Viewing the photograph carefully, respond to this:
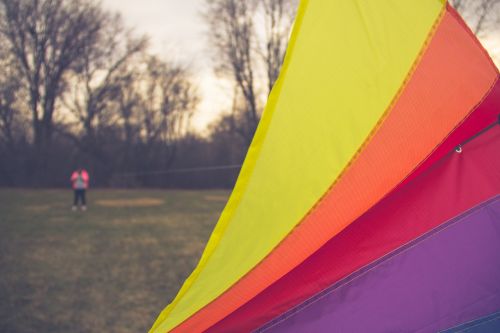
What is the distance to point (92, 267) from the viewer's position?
5.86 m

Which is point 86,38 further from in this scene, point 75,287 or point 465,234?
point 465,234

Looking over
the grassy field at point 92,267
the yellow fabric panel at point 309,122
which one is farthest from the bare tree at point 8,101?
the yellow fabric panel at point 309,122

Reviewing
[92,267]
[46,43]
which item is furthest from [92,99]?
[92,267]

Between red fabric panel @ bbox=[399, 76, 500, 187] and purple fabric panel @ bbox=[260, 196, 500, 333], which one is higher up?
red fabric panel @ bbox=[399, 76, 500, 187]

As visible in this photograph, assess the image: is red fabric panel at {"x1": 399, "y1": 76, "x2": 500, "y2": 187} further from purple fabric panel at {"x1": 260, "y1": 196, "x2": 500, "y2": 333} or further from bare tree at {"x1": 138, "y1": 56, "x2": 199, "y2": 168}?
bare tree at {"x1": 138, "y1": 56, "x2": 199, "y2": 168}

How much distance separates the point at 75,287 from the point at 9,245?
304 cm

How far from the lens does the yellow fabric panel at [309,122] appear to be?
169 cm

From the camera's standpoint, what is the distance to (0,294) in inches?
181

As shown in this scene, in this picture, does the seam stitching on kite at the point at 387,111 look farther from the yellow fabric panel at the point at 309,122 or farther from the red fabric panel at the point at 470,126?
the red fabric panel at the point at 470,126

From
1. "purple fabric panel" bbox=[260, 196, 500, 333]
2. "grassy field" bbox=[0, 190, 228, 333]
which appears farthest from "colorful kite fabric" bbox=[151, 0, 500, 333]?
"grassy field" bbox=[0, 190, 228, 333]

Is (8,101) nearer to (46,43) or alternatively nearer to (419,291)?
(46,43)

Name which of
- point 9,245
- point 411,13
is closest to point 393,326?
point 411,13

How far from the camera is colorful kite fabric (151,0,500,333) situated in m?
1.70

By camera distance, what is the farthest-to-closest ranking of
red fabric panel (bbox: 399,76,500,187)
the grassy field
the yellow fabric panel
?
the grassy field
red fabric panel (bbox: 399,76,500,187)
the yellow fabric panel
